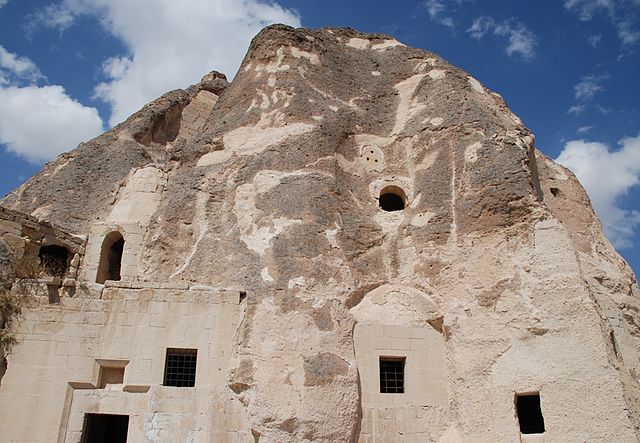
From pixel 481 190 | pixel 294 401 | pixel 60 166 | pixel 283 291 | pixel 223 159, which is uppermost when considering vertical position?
pixel 60 166

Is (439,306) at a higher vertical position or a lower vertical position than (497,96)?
lower

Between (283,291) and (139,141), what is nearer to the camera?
(283,291)

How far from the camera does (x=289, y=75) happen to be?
17.2 m

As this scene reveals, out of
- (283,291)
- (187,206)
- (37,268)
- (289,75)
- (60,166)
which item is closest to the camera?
(283,291)

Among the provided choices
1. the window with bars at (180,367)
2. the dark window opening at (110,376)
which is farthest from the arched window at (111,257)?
the window with bars at (180,367)

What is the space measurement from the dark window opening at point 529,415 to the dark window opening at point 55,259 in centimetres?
1133

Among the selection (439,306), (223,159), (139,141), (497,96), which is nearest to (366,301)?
(439,306)

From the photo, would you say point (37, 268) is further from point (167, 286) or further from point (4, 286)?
point (167, 286)

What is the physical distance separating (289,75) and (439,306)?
7.92 meters

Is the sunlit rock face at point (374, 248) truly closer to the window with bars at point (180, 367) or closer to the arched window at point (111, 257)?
the arched window at point (111, 257)

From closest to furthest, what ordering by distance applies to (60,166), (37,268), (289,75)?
(37,268) → (289,75) → (60,166)

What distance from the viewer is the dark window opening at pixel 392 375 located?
12.8m

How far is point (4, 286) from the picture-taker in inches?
508

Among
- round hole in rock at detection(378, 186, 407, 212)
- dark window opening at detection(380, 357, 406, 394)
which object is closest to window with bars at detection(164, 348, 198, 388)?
dark window opening at detection(380, 357, 406, 394)
